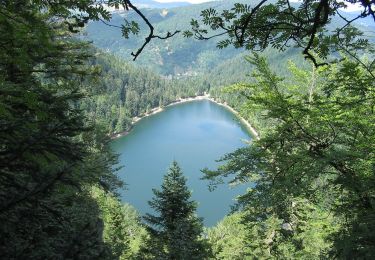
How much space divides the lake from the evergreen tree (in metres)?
18.6

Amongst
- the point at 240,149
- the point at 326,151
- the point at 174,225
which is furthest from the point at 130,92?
the point at 326,151

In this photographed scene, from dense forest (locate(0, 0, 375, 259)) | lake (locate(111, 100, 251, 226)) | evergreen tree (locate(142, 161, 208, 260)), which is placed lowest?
dense forest (locate(0, 0, 375, 259))

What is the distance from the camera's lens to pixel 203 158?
66.9 m

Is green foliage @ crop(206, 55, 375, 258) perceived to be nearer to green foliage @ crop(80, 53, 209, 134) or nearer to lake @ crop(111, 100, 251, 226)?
lake @ crop(111, 100, 251, 226)

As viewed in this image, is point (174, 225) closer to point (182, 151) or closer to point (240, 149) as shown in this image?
point (240, 149)

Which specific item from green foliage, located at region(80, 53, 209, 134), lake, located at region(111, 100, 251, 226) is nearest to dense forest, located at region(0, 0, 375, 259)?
lake, located at region(111, 100, 251, 226)

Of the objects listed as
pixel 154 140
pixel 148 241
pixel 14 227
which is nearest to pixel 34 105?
pixel 14 227

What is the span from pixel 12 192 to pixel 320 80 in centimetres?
838

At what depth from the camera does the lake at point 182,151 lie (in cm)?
5091

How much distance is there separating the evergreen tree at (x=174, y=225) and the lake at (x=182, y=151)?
18573 mm

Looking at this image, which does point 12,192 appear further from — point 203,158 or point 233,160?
point 203,158

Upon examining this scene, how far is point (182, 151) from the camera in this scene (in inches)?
2849

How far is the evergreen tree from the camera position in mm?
11484

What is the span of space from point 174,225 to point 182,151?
60.4 metres
